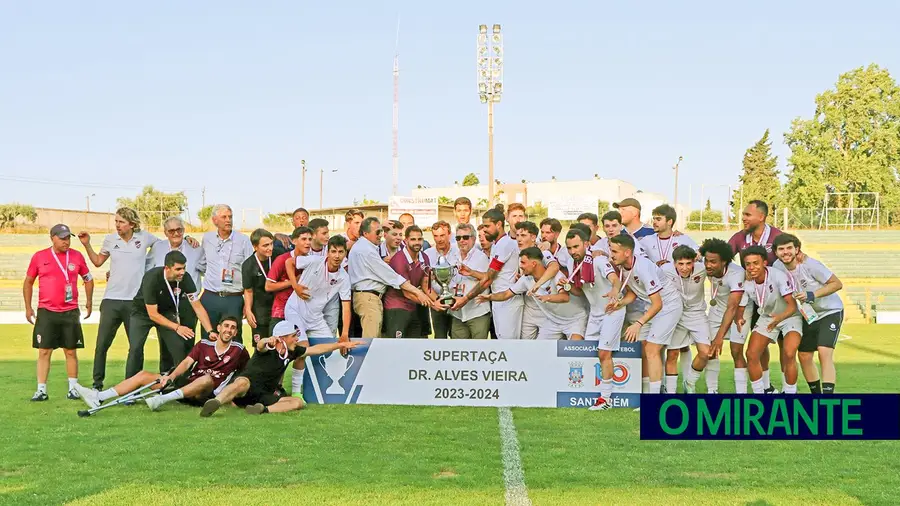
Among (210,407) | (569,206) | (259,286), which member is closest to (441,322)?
(259,286)

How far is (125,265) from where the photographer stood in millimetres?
9828

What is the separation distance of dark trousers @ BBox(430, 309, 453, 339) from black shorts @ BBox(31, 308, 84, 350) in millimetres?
3952

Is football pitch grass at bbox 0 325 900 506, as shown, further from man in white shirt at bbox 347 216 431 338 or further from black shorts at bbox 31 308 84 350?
man in white shirt at bbox 347 216 431 338

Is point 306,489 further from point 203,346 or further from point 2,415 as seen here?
point 2,415

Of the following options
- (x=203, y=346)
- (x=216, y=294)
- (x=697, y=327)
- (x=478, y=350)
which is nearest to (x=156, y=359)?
(x=216, y=294)

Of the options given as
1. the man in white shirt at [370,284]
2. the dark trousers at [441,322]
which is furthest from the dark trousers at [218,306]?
the dark trousers at [441,322]

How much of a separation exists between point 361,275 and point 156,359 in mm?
6605

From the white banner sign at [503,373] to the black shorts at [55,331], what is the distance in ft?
11.7

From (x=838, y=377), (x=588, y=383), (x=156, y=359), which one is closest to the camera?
(x=588, y=383)

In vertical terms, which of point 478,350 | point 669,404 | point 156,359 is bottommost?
point 156,359

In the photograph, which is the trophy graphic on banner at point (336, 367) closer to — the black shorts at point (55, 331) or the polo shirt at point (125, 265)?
the polo shirt at point (125, 265)

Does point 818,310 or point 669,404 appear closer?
point 669,404

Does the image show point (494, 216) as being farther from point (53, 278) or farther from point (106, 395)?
point (53, 278)

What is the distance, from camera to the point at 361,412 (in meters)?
8.56
